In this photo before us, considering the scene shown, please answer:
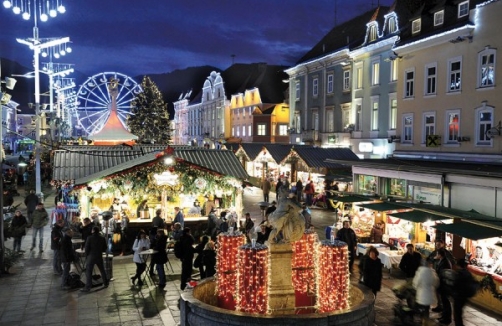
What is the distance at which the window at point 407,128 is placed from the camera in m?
27.8

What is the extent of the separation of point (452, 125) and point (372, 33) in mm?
14467

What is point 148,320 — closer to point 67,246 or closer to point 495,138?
point 67,246

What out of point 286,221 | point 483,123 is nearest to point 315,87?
point 483,123

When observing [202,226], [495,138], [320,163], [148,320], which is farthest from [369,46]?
[148,320]

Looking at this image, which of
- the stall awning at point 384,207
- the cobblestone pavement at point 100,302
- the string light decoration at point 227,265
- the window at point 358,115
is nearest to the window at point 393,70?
the window at point 358,115

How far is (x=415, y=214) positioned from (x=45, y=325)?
422 inches

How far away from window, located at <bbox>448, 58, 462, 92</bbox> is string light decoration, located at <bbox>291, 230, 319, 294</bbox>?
16243 millimetres

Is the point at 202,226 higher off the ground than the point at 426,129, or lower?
lower

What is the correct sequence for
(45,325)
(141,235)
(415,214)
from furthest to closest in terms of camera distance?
1. (415,214)
2. (141,235)
3. (45,325)

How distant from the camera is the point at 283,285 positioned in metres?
10.0

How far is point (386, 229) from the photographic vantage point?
19672mm

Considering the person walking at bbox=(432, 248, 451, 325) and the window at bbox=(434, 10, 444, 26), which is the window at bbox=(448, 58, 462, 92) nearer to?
the window at bbox=(434, 10, 444, 26)

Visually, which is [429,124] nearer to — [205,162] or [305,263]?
[205,162]

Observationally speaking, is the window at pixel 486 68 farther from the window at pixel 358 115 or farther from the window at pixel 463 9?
the window at pixel 358 115
